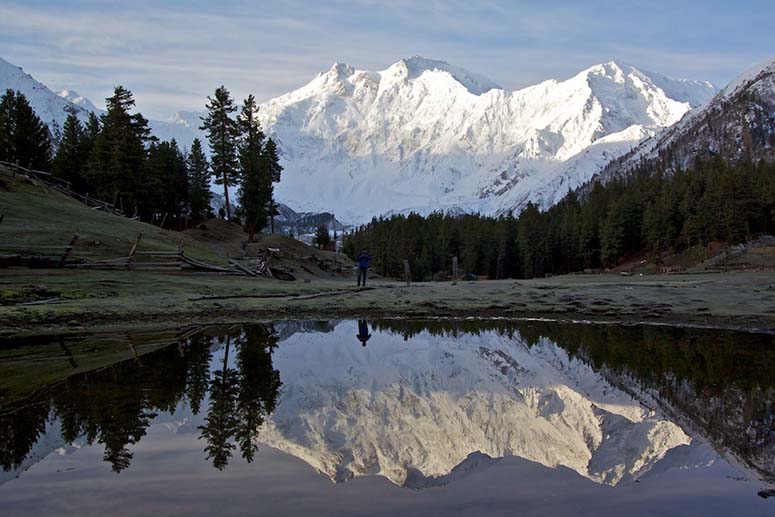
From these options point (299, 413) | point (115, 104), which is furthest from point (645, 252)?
point (299, 413)

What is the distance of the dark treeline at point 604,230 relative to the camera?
107 meters

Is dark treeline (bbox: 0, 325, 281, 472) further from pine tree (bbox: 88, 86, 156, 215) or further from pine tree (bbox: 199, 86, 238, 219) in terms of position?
pine tree (bbox: 199, 86, 238, 219)

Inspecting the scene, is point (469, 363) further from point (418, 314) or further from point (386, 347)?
point (418, 314)

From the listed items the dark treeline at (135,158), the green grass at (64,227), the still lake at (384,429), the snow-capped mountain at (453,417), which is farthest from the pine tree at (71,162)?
the snow-capped mountain at (453,417)

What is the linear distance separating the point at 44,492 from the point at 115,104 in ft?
248

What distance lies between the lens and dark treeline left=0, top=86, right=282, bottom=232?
75.6 meters

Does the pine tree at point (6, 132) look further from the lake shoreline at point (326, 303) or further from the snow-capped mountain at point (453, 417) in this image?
the snow-capped mountain at point (453, 417)

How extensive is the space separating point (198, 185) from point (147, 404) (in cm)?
9956

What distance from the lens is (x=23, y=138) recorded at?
268 ft

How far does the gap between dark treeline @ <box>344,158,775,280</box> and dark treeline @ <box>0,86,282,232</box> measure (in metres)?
61.6

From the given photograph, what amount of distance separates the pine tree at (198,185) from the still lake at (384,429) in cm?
8735

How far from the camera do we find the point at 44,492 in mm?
8828

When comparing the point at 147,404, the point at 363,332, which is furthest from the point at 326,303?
the point at 147,404

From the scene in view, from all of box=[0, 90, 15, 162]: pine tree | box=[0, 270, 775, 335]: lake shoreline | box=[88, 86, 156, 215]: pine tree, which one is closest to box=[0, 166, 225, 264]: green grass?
box=[0, 270, 775, 335]: lake shoreline
